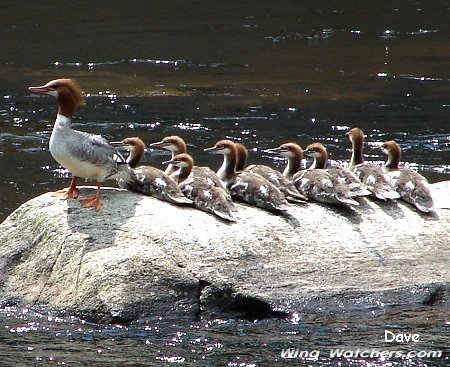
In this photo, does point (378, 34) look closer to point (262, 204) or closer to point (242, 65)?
point (242, 65)

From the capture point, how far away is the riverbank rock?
7.55 m

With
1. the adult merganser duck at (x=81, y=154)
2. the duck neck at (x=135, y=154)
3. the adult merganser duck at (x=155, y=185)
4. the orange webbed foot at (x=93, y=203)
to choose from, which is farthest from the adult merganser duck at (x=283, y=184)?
the orange webbed foot at (x=93, y=203)

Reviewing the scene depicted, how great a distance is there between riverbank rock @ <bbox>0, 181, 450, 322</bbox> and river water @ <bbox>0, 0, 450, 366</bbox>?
0.17 meters

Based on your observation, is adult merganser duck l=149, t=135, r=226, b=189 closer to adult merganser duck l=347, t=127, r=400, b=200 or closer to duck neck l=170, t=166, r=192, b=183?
duck neck l=170, t=166, r=192, b=183

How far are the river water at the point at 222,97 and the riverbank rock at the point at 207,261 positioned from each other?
0.17 metres

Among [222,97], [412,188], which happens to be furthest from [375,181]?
[222,97]

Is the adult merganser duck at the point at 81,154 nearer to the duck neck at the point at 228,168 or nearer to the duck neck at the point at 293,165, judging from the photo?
the duck neck at the point at 228,168

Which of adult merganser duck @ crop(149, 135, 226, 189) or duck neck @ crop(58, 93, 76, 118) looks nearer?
duck neck @ crop(58, 93, 76, 118)

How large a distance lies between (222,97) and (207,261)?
8.31 metres

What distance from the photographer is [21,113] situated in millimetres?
14836

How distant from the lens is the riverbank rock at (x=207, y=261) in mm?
7555

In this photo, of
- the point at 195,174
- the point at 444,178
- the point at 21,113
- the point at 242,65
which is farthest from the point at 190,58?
the point at 195,174

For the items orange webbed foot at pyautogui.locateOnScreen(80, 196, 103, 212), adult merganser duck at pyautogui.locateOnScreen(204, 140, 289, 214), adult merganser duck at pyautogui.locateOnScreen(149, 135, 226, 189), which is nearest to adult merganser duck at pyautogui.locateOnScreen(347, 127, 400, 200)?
adult merganser duck at pyautogui.locateOnScreen(204, 140, 289, 214)

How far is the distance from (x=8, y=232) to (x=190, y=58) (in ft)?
35.3
